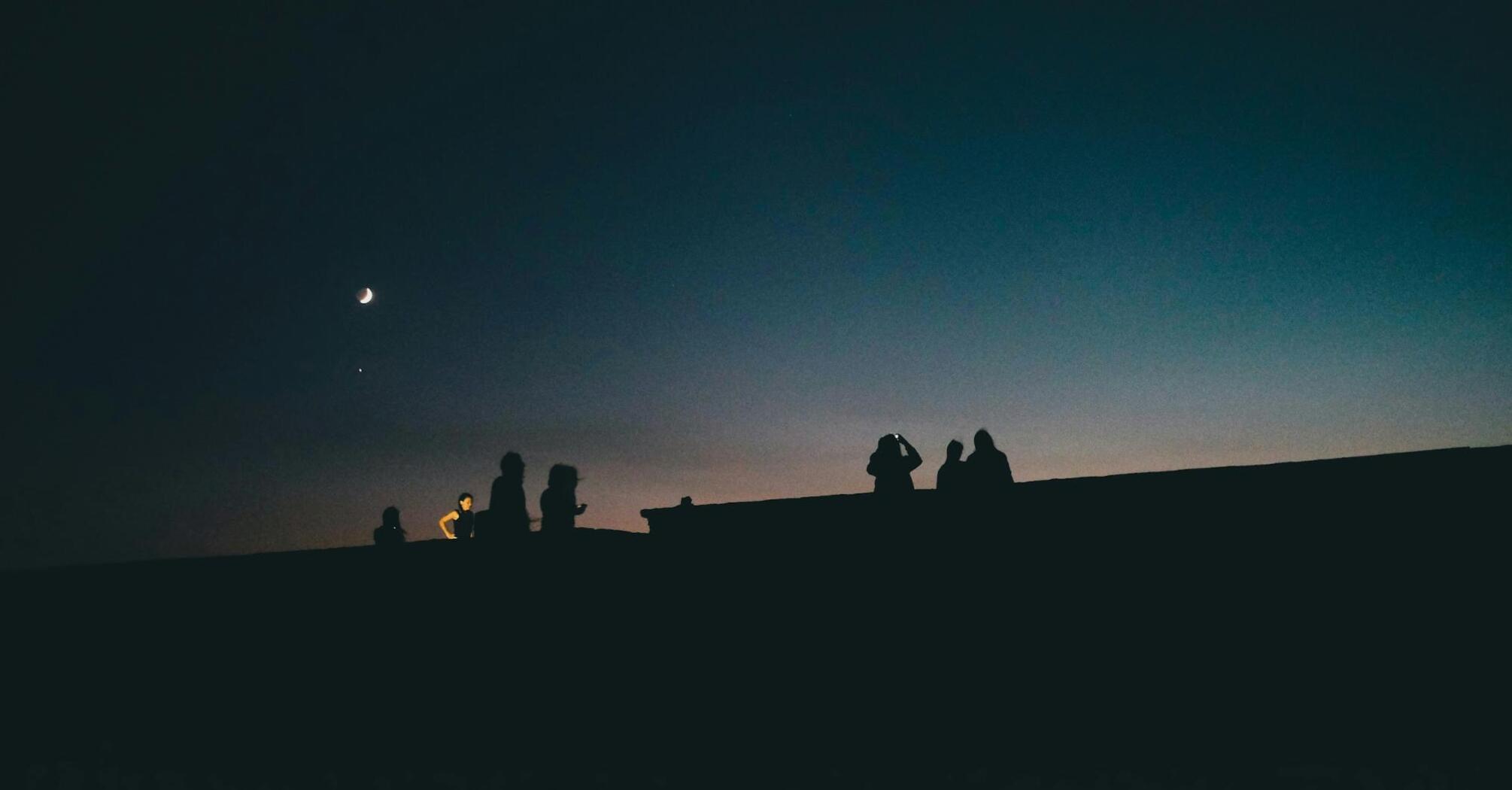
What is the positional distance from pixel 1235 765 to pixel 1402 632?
1.39 meters

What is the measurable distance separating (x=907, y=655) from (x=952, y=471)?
176 centimetres

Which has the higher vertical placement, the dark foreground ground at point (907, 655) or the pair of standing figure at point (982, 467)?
the pair of standing figure at point (982, 467)

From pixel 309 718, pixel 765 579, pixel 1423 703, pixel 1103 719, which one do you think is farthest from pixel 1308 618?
pixel 309 718

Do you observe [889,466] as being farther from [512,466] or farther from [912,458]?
[512,466]

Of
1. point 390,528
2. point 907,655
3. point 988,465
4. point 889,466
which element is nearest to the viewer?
point 907,655

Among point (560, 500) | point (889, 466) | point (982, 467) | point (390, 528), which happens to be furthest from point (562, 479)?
point (390, 528)

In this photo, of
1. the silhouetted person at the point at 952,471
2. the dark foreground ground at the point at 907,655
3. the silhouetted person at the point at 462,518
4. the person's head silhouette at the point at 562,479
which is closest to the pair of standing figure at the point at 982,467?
the silhouetted person at the point at 952,471

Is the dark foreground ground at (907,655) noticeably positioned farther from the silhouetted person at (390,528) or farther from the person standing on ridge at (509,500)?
the silhouetted person at (390,528)

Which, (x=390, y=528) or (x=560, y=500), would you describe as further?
(x=390, y=528)

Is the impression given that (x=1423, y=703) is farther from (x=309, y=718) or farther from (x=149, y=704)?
(x=149, y=704)

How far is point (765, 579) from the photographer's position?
3.94 meters

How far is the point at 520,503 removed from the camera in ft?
17.2

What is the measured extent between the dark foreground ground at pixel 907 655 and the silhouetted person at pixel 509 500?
660 millimetres

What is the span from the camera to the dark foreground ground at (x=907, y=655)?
10.8 ft
